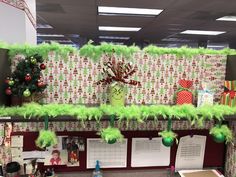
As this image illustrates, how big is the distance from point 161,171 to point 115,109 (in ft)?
1.94

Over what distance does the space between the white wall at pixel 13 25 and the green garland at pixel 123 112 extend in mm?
1034

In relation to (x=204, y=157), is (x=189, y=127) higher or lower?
higher

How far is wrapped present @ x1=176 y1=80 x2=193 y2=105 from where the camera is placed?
130 centimetres

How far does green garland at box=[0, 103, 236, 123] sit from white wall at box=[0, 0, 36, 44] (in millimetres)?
1034

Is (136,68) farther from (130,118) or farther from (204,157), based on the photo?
(204,157)

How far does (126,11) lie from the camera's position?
429 cm

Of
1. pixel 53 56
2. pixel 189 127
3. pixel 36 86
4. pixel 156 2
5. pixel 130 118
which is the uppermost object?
pixel 156 2

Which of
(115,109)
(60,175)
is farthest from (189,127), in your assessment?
(60,175)

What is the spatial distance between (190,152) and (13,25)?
1666 millimetres

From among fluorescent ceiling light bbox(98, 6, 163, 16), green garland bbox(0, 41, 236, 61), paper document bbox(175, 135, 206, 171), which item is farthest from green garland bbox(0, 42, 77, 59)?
fluorescent ceiling light bbox(98, 6, 163, 16)

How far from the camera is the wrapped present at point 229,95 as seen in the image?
50.5 inches

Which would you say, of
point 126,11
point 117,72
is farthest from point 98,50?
point 126,11

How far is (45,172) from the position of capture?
133cm

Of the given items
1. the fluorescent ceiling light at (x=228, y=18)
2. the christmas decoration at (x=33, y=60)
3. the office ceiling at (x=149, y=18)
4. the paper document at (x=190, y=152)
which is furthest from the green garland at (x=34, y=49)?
the fluorescent ceiling light at (x=228, y=18)
